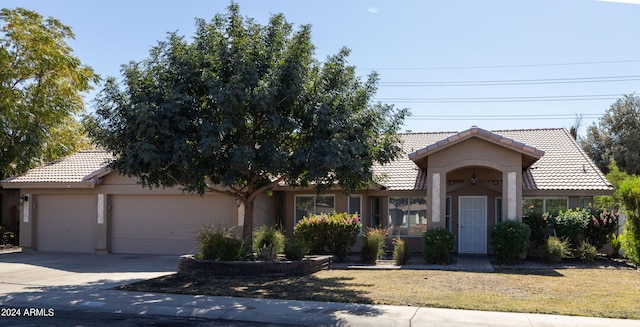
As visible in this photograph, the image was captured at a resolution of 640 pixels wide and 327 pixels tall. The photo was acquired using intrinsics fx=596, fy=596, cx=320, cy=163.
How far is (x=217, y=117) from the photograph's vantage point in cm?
1338

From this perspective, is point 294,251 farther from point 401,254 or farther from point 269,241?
point 401,254

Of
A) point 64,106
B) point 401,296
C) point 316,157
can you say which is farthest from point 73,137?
point 401,296

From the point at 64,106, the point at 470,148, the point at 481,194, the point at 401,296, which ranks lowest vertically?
the point at 401,296

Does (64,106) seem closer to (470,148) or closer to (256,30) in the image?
(256,30)

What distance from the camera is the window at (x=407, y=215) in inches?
837

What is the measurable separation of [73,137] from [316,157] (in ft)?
68.6

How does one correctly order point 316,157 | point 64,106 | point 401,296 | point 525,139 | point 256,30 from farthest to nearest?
point 64,106
point 525,139
point 256,30
point 316,157
point 401,296

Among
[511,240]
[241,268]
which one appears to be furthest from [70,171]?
[511,240]

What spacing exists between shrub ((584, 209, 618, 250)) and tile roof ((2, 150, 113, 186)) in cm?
1611

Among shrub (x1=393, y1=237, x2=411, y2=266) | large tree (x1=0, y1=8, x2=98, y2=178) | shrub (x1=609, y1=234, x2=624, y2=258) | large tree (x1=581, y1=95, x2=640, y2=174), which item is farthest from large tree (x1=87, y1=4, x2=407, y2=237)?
large tree (x1=581, y1=95, x2=640, y2=174)

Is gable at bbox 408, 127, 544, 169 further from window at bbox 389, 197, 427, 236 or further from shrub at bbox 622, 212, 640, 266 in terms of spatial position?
shrub at bbox 622, 212, 640, 266

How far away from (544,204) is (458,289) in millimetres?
9078

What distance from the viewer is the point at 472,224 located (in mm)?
20984

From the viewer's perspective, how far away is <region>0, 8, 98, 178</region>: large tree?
24984 mm
